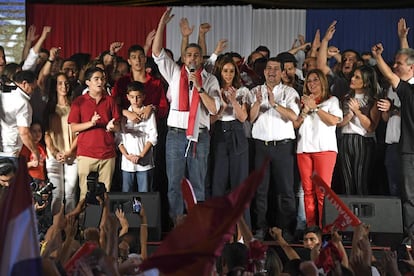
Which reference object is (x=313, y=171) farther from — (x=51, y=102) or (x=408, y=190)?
(x=51, y=102)

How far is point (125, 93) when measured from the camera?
29.5ft

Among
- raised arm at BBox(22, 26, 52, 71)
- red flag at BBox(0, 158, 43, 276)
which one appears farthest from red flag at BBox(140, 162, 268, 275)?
raised arm at BBox(22, 26, 52, 71)

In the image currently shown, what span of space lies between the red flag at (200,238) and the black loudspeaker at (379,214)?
5243 millimetres

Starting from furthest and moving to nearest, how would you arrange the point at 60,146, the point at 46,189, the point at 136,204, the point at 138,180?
1. the point at 60,146
2. the point at 138,180
3. the point at 46,189
4. the point at 136,204

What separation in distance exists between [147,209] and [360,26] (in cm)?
480

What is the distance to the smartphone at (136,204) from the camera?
812 centimetres

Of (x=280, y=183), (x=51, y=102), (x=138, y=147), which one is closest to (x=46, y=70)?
(x=51, y=102)

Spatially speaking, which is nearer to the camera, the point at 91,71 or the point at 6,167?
the point at 6,167

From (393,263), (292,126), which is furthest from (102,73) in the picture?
(393,263)

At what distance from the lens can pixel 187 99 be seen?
8.72m

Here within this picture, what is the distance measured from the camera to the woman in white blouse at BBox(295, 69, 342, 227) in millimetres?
8602

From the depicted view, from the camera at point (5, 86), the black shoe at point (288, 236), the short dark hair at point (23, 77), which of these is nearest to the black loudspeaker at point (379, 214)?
the black shoe at point (288, 236)

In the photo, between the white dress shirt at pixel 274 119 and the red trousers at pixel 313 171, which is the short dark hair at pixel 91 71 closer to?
the white dress shirt at pixel 274 119

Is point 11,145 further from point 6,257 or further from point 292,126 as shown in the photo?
point 6,257
